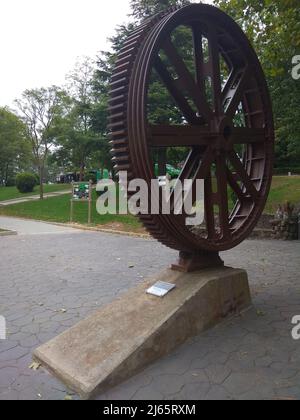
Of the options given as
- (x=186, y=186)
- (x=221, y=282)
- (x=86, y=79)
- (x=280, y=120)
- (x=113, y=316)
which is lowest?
(x=113, y=316)

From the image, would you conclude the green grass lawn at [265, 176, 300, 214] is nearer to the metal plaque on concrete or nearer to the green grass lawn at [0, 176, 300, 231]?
the green grass lawn at [0, 176, 300, 231]

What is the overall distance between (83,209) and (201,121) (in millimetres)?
15105

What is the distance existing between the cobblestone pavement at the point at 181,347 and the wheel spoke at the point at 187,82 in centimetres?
246

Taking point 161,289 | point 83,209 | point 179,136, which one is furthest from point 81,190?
point 161,289

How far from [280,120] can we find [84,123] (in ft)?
47.2

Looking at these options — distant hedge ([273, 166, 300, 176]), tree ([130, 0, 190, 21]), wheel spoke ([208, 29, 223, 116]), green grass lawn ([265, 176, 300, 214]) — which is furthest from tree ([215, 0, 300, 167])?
distant hedge ([273, 166, 300, 176])

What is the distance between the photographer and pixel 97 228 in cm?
1441

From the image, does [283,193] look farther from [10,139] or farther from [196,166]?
[10,139]

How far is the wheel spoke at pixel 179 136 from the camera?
4277 mm

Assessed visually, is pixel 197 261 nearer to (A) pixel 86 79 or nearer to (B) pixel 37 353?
(B) pixel 37 353

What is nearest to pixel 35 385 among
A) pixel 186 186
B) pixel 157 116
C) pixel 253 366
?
pixel 253 366

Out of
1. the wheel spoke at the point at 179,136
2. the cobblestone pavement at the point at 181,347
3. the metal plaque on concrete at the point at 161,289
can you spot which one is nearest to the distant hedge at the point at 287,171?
the cobblestone pavement at the point at 181,347

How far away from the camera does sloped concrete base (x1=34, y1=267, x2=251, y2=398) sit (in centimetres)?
348

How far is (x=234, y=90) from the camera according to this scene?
5293 mm
